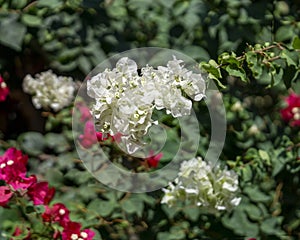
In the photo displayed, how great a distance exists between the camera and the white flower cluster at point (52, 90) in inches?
97.7

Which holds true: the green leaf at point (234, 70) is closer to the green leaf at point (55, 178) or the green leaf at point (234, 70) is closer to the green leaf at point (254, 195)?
the green leaf at point (254, 195)

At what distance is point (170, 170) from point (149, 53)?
0.42 m

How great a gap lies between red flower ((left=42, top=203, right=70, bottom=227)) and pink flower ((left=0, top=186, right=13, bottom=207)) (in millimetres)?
119

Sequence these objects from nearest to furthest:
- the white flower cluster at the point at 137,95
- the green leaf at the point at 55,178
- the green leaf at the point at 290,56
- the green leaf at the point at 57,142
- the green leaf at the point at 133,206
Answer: the white flower cluster at the point at 137,95, the green leaf at the point at 290,56, the green leaf at the point at 133,206, the green leaf at the point at 55,178, the green leaf at the point at 57,142

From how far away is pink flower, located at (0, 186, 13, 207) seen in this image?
1.78 metres

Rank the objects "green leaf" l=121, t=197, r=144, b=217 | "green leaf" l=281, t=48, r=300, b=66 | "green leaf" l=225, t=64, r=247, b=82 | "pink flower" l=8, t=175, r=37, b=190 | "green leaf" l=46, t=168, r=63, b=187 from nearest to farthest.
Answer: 1. "green leaf" l=225, t=64, r=247, b=82
2. "green leaf" l=281, t=48, r=300, b=66
3. "pink flower" l=8, t=175, r=37, b=190
4. "green leaf" l=121, t=197, r=144, b=217
5. "green leaf" l=46, t=168, r=63, b=187

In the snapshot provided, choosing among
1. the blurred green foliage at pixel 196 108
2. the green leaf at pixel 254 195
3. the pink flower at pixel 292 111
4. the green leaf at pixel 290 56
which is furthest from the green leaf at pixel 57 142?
the green leaf at pixel 290 56

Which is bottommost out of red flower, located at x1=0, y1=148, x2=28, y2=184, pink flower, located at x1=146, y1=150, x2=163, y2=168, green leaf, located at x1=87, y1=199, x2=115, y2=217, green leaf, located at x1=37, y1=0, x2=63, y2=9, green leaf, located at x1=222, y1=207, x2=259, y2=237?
green leaf, located at x1=222, y1=207, x2=259, y2=237

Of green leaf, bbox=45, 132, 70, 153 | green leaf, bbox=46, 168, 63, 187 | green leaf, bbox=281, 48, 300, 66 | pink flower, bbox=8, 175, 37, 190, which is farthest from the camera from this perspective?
green leaf, bbox=45, 132, 70, 153

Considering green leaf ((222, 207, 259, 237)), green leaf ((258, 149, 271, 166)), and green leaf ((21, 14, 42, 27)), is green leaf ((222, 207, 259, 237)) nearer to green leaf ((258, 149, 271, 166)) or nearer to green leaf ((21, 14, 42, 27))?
green leaf ((258, 149, 271, 166))

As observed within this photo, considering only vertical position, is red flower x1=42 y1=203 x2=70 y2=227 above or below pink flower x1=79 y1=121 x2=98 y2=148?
below

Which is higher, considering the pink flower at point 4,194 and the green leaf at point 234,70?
the green leaf at point 234,70

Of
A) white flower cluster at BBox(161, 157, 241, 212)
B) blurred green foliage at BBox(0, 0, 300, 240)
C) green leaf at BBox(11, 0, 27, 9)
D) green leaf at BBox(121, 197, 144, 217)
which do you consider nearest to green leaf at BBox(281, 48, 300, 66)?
blurred green foliage at BBox(0, 0, 300, 240)

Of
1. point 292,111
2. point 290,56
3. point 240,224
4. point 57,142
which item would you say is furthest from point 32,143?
point 290,56
